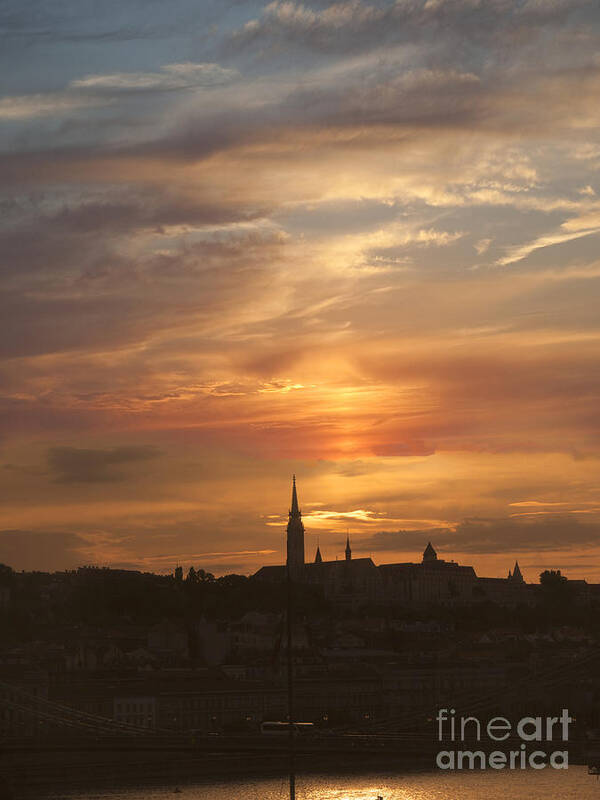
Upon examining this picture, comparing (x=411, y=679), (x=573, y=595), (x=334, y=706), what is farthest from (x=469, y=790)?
(x=573, y=595)

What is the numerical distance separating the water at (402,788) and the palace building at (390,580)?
319 ft

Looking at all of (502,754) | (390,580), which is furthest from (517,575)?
(502,754)

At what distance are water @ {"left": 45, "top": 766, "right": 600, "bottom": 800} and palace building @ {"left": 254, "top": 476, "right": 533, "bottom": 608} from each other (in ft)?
319

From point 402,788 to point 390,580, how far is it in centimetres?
11613

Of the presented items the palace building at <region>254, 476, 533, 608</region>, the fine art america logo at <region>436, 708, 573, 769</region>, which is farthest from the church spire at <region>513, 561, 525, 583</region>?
the fine art america logo at <region>436, 708, 573, 769</region>

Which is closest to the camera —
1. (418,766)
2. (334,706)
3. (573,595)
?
(418,766)

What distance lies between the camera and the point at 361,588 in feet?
499

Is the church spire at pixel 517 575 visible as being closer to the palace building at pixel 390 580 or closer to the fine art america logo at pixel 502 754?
the palace building at pixel 390 580

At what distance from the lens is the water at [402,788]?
42094 millimetres

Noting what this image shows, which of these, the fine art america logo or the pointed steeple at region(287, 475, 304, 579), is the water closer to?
the fine art america logo

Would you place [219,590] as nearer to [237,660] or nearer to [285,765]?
[237,660]

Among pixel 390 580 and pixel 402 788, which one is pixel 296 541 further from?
pixel 402 788

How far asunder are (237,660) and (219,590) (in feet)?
99.0

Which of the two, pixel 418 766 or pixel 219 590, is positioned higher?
pixel 219 590
